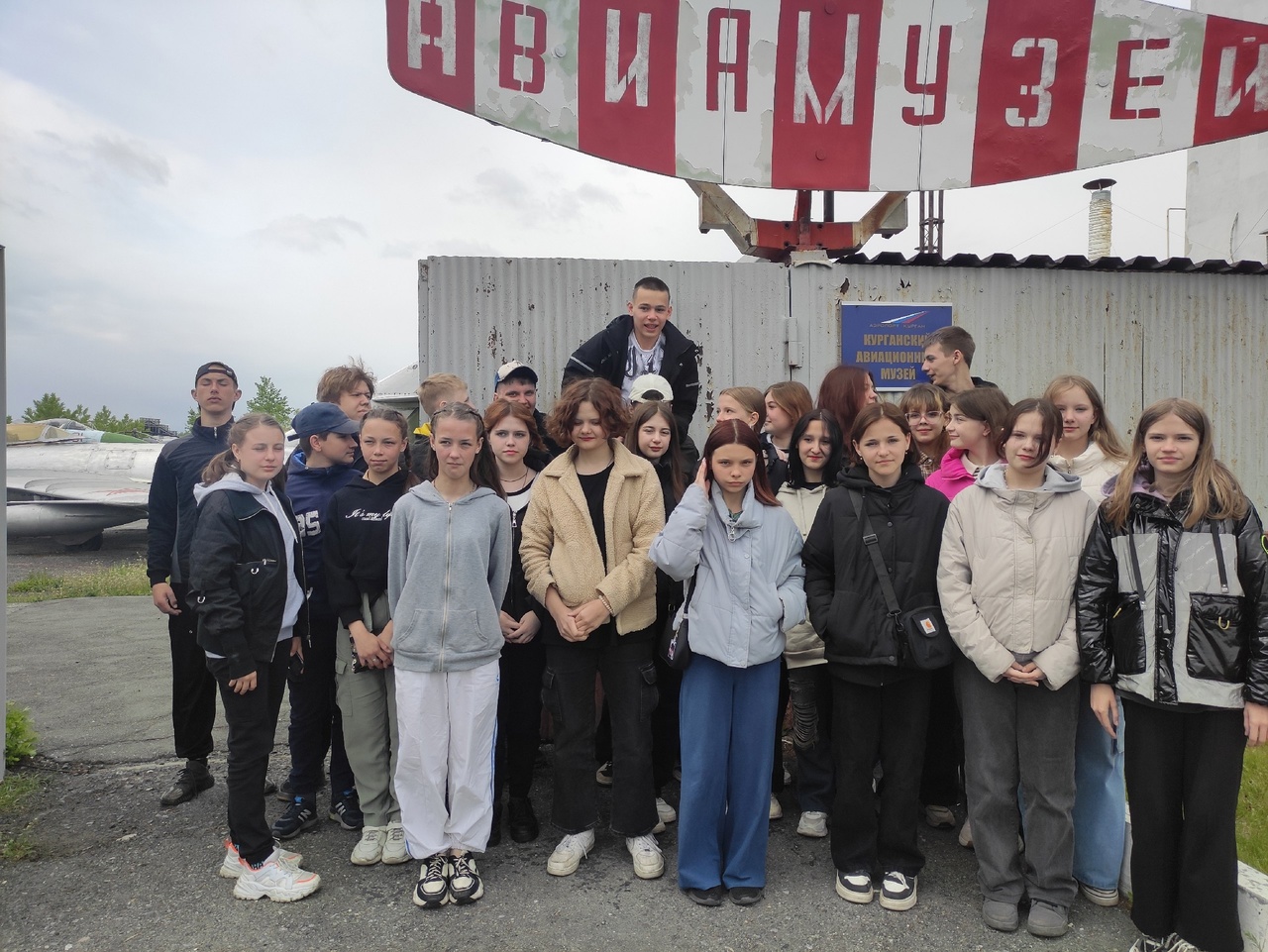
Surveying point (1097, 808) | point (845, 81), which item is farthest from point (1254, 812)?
point (845, 81)

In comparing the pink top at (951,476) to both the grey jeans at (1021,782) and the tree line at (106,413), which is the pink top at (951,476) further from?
the tree line at (106,413)

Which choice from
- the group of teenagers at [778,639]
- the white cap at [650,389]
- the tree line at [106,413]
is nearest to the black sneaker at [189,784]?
the group of teenagers at [778,639]

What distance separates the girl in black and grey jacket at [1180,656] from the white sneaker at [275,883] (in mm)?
2958

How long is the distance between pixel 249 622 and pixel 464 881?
130 cm

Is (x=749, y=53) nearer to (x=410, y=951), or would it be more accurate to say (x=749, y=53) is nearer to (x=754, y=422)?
(x=754, y=422)

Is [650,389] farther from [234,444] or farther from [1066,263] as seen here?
[1066,263]

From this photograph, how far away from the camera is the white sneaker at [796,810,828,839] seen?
3.59 metres

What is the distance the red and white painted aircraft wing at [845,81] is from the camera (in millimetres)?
5930

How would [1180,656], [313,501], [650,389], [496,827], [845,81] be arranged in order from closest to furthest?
[1180,656] < [496,827] < [313,501] < [650,389] < [845,81]

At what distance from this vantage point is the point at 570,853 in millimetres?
3291

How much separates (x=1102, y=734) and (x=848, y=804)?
974mm

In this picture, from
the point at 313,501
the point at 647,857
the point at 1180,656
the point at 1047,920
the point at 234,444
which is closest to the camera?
the point at 1180,656

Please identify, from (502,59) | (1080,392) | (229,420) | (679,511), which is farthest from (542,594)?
(502,59)

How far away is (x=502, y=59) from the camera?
5902 mm
